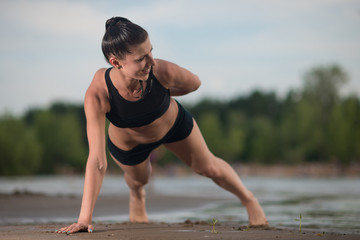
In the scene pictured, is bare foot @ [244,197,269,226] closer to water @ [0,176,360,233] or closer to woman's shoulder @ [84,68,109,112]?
water @ [0,176,360,233]

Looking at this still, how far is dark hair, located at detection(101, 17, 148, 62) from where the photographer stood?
351cm

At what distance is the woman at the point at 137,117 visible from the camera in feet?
11.8

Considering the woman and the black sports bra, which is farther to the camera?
the black sports bra

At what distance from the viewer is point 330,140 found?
46.9m

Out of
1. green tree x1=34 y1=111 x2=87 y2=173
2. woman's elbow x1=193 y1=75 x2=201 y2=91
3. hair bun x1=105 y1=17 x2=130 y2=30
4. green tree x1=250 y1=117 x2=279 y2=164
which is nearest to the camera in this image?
hair bun x1=105 y1=17 x2=130 y2=30

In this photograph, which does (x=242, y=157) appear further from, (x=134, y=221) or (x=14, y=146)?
(x=134, y=221)

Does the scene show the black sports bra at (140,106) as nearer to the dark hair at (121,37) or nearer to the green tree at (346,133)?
the dark hair at (121,37)

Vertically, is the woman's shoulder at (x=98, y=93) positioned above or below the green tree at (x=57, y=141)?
below

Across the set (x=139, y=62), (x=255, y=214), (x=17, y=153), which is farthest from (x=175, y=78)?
(x=17, y=153)

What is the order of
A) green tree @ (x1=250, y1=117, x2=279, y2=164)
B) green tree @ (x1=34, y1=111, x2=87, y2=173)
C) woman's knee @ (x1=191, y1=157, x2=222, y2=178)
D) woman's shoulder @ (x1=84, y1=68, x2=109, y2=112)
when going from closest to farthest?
1. woman's shoulder @ (x1=84, y1=68, x2=109, y2=112)
2. woman's knee @ (x1=191, y1=157, x2=222, y2=178)
3. green tree @ (x1=250, y1=117, x2=279, y2=164)
4. green tree @ (x1=34, y1=111, x2=87, y2=173)

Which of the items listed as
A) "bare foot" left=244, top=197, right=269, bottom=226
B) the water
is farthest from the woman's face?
the water

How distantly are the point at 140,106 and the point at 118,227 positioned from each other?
3.95 ft

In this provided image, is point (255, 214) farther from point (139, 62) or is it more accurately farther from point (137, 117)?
point (139, 62)

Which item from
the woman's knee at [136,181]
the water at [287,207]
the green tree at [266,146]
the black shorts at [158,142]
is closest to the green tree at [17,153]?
the green tree at [266,146]
